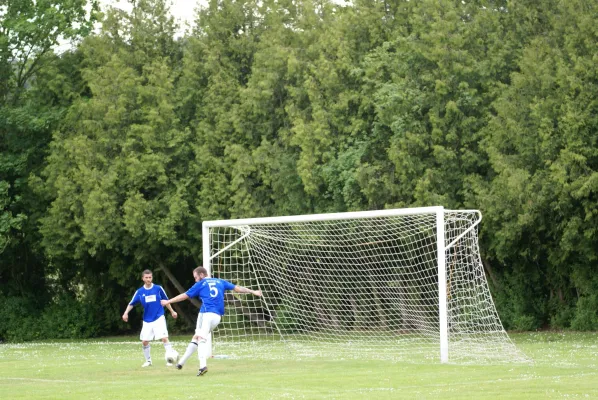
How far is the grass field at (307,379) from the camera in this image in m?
14.0

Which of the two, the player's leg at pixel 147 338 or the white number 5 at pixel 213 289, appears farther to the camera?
the player's leg at pixel 147 338

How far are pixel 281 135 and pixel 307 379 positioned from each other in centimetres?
1822

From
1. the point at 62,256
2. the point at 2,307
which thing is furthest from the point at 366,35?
the point at 2,307

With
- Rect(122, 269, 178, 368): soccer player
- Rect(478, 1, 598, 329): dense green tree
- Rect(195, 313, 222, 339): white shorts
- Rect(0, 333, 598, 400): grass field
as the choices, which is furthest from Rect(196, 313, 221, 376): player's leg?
Rect(478, 1, 598, 329): dense green tree

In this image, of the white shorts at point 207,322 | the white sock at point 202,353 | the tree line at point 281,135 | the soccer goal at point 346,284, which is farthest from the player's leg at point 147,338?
the tree line at point 281,135

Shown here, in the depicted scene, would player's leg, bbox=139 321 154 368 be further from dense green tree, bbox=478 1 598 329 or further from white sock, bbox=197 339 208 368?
dense green tree, bbox=478 1 598 329

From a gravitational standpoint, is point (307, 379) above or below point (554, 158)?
below

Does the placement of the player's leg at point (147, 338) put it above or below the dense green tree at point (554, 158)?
below

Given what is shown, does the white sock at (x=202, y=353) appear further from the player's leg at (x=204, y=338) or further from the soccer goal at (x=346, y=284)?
the soccer goal at (x=346, y=284)

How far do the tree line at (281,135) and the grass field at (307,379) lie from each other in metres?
7.46

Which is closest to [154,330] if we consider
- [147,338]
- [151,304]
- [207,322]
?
[147,338]

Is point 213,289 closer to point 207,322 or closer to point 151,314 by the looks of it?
point 207,322

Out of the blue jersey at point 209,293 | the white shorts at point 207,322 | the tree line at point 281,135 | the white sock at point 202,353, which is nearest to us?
the white sock at point 202,353

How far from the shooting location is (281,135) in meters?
33.9
